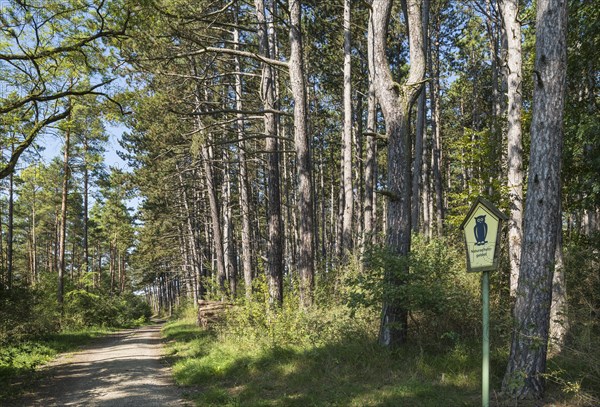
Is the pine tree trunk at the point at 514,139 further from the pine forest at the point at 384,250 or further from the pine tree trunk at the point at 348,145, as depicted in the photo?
the pine tree trunk at the point at 348,145

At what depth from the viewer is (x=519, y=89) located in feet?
30.3

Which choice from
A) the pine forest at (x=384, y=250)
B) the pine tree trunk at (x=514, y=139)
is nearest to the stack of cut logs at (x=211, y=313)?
the pine forest at (x=384, y=250)

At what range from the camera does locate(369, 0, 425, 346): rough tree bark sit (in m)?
7.20

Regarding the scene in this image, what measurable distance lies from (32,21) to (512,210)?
10714mm

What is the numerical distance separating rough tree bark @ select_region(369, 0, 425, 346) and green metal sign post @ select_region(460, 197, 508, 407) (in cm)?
290

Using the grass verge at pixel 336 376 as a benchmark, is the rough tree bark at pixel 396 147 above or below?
above

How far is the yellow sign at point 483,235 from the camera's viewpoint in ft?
13.1

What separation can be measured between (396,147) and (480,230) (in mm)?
3629

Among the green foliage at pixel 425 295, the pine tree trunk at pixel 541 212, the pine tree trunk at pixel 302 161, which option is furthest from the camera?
the pine tree trunk at pixel 302 161

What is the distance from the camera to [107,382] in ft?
28.5

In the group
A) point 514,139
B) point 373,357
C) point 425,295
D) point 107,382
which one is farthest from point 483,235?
point 107,382

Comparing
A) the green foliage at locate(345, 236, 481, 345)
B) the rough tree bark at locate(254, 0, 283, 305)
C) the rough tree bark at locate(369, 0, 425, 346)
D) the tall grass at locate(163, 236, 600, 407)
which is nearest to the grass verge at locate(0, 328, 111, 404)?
the tall grass at locate(163, 236, 600, 407)

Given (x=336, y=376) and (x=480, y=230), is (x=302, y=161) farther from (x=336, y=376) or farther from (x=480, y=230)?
(x=480, y=230)

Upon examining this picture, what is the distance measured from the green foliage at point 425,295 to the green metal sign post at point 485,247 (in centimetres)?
247
